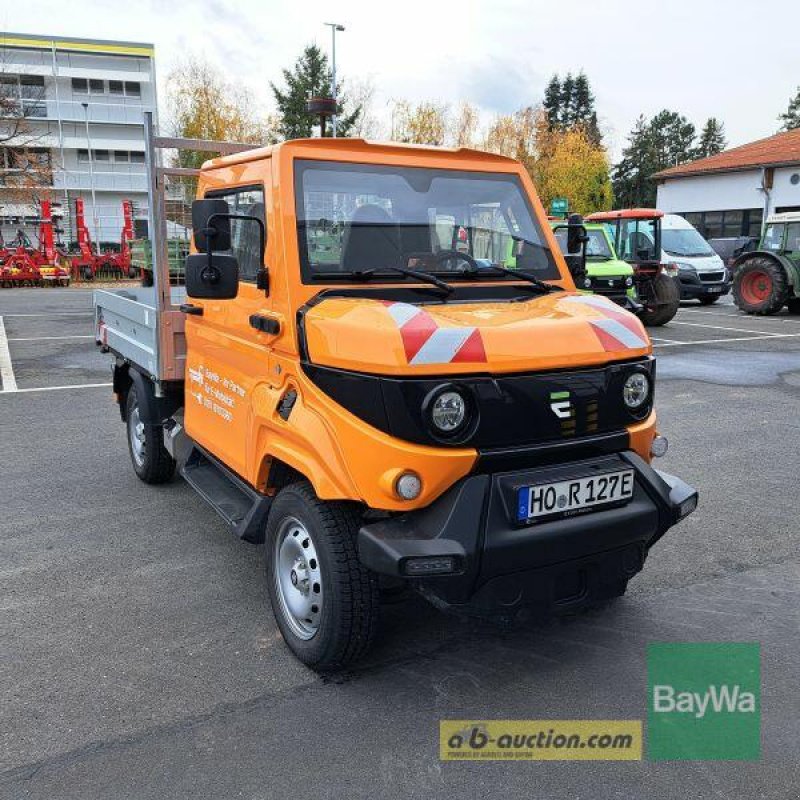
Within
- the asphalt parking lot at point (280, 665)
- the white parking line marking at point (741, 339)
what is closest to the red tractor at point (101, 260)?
the white parking line marking at point (741, 339)

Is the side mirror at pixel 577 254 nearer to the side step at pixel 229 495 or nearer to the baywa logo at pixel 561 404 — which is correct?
the baywa logo at pixel 561 404

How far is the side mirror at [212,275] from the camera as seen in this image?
Answer: 3.51 meters

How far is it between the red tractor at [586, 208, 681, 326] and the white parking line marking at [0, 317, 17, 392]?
11803 millimetres

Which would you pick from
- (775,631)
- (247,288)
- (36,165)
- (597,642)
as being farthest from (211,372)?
(36,165)

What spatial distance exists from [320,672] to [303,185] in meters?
2.20

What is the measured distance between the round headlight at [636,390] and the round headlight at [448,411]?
2.70 ft

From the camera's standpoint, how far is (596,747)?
9.36 feet

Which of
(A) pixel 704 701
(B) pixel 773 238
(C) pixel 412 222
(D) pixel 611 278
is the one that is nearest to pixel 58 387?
(C) pixel 412 222

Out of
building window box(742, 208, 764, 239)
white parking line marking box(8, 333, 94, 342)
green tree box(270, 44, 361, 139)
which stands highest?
green tree box(270, 44, 361, 139)

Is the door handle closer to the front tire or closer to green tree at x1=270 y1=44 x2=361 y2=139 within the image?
the front tire

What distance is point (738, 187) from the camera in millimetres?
34438

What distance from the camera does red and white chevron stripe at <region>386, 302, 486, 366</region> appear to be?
2.82 meters

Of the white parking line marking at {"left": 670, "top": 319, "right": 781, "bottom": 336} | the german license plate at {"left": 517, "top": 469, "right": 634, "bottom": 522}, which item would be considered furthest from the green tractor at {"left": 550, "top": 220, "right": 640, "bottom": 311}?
the german license plate at {"left": 517, "top": 469, "right": 634, "bottom": 522}

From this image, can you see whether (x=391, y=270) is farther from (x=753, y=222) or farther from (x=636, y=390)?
(x=753, y=222)
